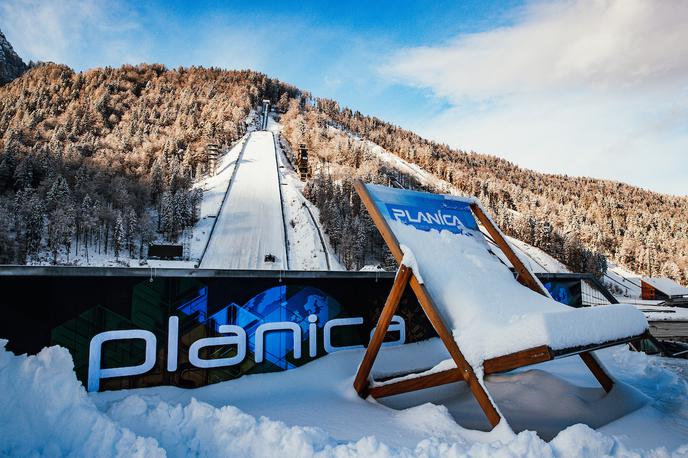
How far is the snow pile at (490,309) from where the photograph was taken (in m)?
3.05

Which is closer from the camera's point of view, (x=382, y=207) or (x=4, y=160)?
(x=382, y=207)

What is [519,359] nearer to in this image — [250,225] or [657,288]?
[250,225]

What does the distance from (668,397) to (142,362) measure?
5986 mm

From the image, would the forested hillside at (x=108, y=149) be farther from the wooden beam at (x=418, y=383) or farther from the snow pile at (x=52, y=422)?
the wooden beam at (x=418, y=383)

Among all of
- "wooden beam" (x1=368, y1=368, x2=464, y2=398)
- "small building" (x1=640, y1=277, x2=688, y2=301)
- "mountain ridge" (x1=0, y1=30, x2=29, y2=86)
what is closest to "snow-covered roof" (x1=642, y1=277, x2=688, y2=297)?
"small building" (x1=640, y1=277, x2=688, y2=301)

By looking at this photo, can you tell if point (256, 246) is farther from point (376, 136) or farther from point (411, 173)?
point (376, 136)

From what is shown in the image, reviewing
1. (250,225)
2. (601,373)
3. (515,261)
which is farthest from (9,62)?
(601,373)

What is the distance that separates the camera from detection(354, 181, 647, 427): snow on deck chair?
307cm

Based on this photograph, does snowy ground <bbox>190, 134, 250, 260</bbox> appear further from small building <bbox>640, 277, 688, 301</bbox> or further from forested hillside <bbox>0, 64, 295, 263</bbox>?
small building <bbox>640, 277, 688, 301</bbox>

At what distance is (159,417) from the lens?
3137mm

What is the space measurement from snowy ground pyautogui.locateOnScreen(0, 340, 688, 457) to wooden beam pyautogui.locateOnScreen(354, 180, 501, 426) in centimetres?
22

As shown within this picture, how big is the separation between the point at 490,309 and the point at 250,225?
140 ft

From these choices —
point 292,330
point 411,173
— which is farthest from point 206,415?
point 411,173

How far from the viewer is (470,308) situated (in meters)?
3.73
